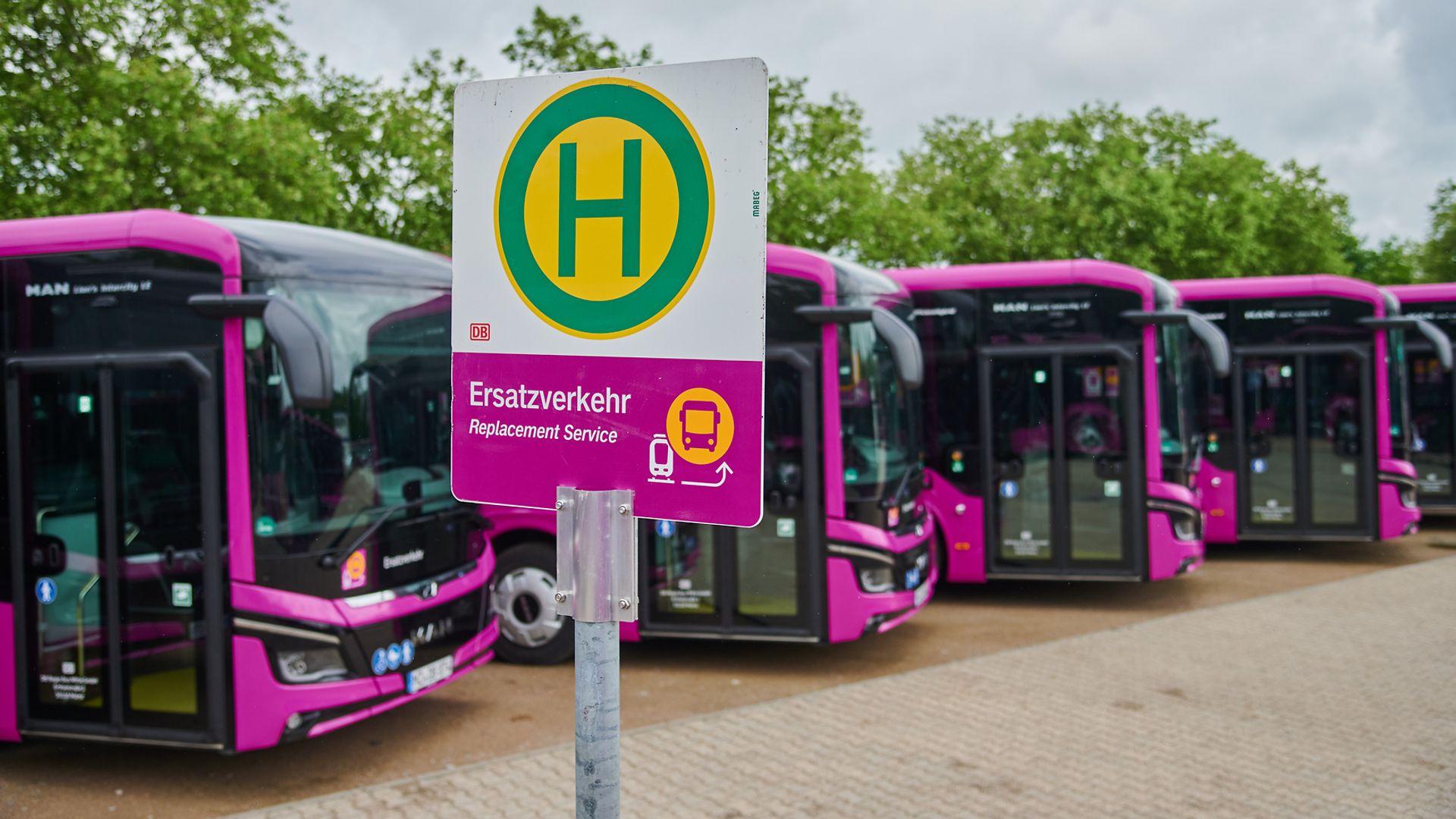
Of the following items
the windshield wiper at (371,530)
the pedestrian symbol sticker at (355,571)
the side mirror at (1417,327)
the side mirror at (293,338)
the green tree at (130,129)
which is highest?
the green tree at (130,129)

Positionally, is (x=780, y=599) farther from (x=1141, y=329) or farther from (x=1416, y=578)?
(x=1416, y=578)

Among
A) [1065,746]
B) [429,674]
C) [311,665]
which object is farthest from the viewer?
[1065,746]

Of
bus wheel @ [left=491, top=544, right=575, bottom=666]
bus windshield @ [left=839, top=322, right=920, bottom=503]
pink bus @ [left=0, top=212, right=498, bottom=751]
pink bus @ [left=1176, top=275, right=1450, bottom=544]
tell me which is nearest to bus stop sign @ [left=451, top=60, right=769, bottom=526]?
pink bus @ [left=0, top=212, right=498, bottom=751]

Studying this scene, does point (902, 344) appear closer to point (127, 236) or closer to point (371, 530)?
point (371, 530)

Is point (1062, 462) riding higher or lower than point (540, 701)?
higher

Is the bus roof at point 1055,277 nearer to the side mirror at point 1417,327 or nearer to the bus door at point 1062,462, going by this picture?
the bus door at point 1062,462

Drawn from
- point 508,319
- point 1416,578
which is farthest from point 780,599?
point 1416,578

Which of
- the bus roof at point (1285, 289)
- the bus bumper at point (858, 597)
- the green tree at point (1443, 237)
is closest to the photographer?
the bus bumper at point (858, 597)

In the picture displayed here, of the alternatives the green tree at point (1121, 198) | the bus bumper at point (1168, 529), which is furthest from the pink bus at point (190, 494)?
the green tree at point (1121, 198)

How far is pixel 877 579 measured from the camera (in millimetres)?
8695

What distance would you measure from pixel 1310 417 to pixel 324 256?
36.4 feet

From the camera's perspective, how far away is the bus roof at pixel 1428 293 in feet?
53.1

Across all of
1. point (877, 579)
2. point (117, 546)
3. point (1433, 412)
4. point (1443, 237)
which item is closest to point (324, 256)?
point (117, 546)

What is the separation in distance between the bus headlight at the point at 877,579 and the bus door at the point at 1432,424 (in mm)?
10337
